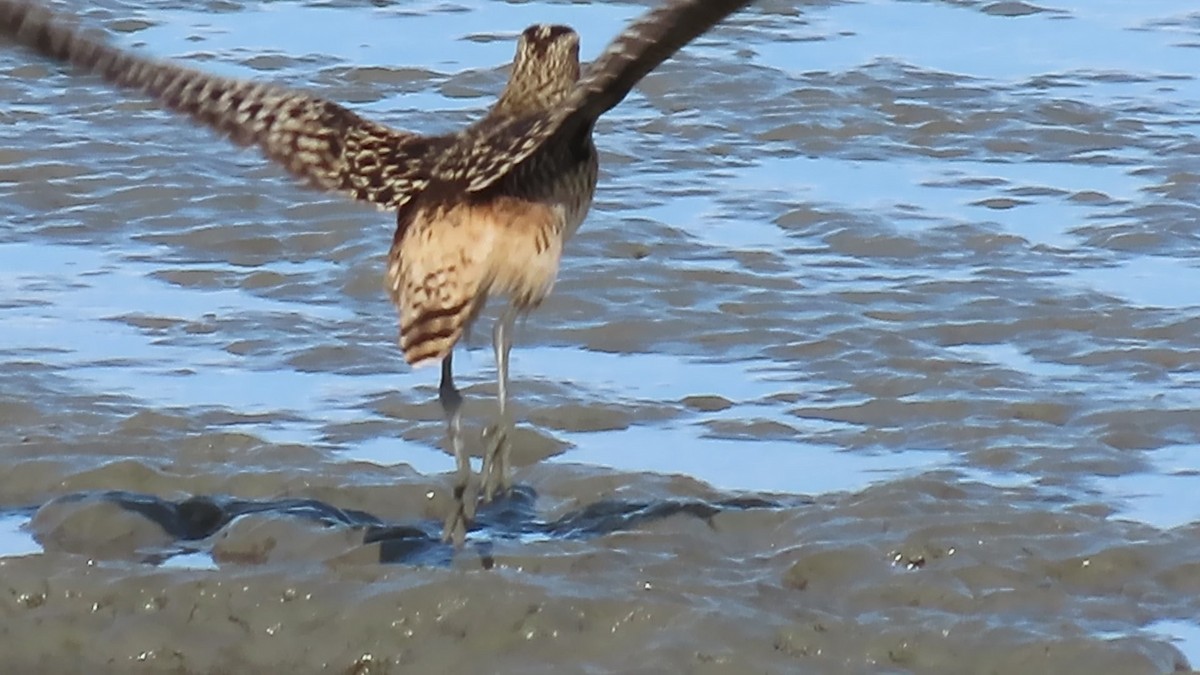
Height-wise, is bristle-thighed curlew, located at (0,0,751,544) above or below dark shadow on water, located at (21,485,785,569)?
above

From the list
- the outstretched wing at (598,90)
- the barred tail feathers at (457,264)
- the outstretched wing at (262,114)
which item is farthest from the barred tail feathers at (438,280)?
the outstretched wing at (262,114)

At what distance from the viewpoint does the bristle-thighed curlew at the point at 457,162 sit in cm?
683

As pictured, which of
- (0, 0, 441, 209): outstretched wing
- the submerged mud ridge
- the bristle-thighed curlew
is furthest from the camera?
(0, 0, 441, 209): outstretched wing

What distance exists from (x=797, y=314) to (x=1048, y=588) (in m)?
2.31

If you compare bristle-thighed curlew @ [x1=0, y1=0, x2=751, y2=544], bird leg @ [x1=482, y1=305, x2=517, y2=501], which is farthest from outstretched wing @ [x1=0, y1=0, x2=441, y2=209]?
bird leg @ [x1=482, y1=305, x2=517, y2=501]

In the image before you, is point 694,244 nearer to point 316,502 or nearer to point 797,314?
point 797,314

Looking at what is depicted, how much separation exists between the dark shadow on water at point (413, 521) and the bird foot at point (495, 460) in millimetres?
54

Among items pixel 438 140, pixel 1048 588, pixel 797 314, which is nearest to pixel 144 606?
pixel 438 140

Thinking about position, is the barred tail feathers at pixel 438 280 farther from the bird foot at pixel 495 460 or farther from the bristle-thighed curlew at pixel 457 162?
the bird foot at pixel 495 460

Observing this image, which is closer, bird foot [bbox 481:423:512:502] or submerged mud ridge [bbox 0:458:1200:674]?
submerged mud ridge [bbox 0:458:1200:674]

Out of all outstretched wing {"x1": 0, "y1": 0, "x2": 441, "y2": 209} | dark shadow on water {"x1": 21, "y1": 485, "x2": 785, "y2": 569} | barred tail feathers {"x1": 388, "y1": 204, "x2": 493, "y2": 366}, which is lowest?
dark shadow on water {"x1": 21, "y1": 485, "x2": 785, "y2": 569}

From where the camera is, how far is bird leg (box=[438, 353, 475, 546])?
7.20 metres

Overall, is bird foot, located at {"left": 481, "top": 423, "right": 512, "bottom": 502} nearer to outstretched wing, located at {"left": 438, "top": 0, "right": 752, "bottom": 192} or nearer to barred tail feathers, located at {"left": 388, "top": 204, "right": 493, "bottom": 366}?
barred tail feathers, located at {"left": 388, "top": 204, "right": 493, "bottom": 366}

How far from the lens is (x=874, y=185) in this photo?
10.3 m
